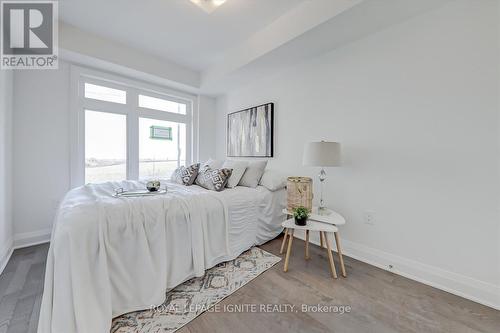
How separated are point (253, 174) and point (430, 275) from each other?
6.67 ft

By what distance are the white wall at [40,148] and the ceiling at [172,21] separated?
88 centimetres

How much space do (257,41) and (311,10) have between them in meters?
0.79

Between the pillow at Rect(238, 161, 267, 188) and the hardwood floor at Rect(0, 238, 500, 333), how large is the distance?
1.10 m

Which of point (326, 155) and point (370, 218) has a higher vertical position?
point (326, 155)

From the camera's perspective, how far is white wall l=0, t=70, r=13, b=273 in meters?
1.99

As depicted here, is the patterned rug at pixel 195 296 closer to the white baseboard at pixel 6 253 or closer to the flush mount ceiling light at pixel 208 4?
the white baseboard at pixel 6 253

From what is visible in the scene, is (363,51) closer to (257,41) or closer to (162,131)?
(257,41)

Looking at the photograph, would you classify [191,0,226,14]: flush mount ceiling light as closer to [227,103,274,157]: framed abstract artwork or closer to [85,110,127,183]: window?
[227,103,274,157]: framed abstract artwork

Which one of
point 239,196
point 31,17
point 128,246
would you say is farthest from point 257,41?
point 128,246

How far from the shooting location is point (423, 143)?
181 centimetres

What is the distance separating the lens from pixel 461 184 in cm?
164

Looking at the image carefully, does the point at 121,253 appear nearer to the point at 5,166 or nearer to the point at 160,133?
the point at 5,166

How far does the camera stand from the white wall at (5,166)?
199 centimetres

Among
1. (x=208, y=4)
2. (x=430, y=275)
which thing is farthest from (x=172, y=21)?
(x=430, y=275)
